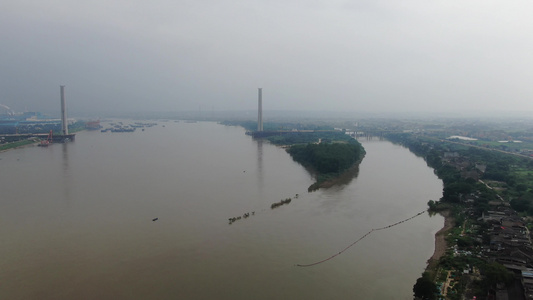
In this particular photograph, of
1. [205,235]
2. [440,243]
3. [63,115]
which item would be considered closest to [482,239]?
[440,243]

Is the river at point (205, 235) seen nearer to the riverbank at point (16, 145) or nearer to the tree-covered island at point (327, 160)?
the tree-covered island at point (327, 160)

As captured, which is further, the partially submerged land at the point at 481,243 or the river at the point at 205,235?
the river at the point at 205,235

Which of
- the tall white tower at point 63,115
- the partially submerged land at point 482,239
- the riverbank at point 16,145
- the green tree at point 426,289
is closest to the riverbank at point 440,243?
the partially submerged land at point 482,239

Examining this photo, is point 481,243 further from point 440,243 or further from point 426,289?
point 426,289

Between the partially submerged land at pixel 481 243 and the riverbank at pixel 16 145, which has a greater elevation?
the riverbank at pixel 16 145

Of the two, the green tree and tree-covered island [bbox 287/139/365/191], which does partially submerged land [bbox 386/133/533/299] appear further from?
tree-covered island [bbox 287/139/365/191]

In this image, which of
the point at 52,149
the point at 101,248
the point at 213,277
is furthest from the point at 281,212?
the point at 52,149

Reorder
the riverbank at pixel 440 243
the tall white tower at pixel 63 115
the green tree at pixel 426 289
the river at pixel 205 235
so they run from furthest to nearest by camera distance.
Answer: the tall white tower at pixel 63 115 → the riverbank at pixel 440 243 → the river at pixel 205 235 → the green tree at pixel 426 289
